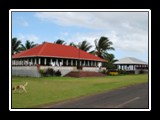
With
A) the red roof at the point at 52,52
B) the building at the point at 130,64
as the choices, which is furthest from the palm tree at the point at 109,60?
the red roof at the point at 52,52

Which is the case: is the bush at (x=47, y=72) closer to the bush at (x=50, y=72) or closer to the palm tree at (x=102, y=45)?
the bush at (x=50, y=72)

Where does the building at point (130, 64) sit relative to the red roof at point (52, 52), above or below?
below

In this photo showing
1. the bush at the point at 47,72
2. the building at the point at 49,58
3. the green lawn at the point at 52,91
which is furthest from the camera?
the building at the point at 49,58

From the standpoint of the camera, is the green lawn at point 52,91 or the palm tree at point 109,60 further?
the palm tree at point 109,60

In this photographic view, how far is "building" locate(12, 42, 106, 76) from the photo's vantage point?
46100 millimetres

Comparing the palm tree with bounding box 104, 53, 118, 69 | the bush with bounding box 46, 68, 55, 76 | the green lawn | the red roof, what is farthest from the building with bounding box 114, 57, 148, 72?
the green lawn

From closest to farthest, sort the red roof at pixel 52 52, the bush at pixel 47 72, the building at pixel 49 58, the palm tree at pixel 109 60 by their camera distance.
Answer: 1. the bush at pixel 47 72
2. the building at pixel 49 58
3. the red roof at pixel 52 52
4. the palm tree at pixel 109 60

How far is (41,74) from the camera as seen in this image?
4344cm

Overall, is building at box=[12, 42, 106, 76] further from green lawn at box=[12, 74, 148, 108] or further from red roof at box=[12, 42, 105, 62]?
green lawn at box=[12, 74, 148, 108]

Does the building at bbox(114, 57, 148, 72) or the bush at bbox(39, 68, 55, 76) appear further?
the building at bbox(114, 57, 148, 72)

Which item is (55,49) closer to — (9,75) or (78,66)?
(78,66)

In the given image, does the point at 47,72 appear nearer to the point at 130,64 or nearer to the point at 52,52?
the point at 52,52

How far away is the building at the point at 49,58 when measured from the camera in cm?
4610
